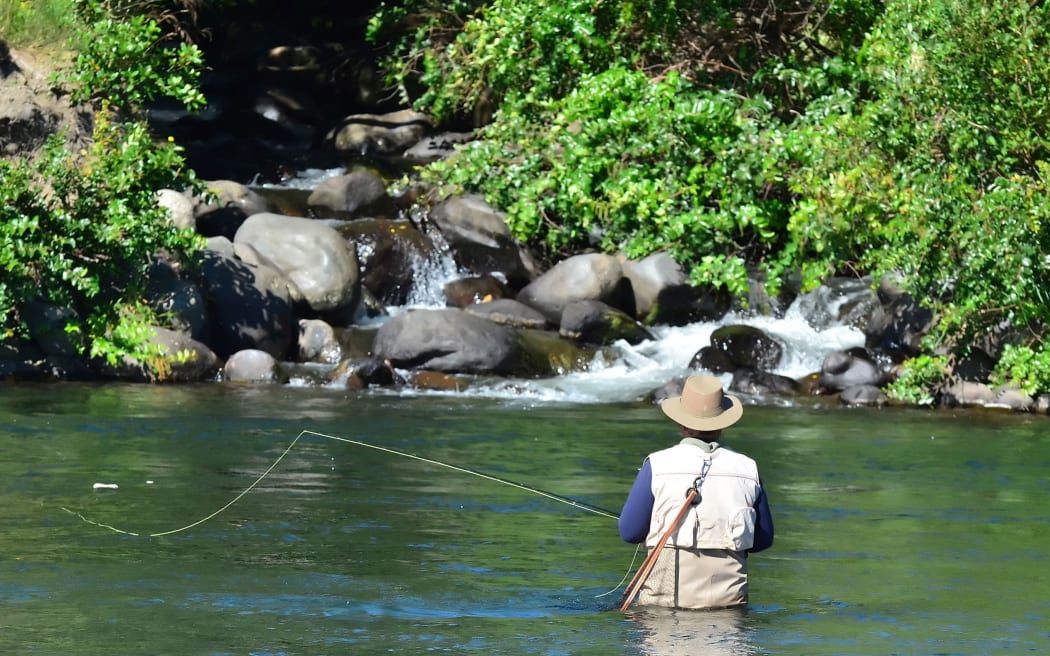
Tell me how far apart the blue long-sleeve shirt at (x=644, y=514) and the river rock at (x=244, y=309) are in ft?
46.4

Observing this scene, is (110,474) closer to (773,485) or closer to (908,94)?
(773,485)

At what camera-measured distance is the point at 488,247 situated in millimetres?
23875

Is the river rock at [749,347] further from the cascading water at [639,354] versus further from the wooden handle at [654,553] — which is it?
the wooden handle at [654,553]

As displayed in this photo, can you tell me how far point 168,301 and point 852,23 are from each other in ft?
33.0

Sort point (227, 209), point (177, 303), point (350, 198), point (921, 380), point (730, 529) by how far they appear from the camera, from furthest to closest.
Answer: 1. point (350, 198)
2. point (227, 209)
3. point (177, 303)
4. point (921, 380)
5. point (730, 529)

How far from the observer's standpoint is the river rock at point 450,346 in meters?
20.1

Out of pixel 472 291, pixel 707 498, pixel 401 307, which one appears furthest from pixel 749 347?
pixel 707 498

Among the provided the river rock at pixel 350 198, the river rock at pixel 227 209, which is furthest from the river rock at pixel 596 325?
the river rock at pixel 227 209

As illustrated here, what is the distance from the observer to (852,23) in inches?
888

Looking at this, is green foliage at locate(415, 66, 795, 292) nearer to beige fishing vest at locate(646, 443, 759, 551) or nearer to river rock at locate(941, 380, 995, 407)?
river rock at locate(941, 380, 995, 407)

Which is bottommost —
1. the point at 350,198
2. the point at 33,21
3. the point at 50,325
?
the point at 50,325

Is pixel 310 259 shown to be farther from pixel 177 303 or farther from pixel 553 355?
pixel 553 355

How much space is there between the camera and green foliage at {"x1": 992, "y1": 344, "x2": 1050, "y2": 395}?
56.3 feet

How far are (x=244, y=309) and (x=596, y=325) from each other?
4.57 metres
